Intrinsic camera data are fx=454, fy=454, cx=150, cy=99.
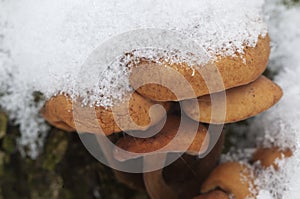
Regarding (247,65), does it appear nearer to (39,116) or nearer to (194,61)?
(194,61)

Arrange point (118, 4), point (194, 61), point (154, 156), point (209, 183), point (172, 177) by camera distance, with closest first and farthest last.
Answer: point (194, 61), point (118, 4), point (154, 156), point (209, 183), point (172, 177)

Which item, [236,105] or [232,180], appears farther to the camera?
[232,180]

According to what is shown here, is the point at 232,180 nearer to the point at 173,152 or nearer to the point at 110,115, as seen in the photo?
the point at 173,152

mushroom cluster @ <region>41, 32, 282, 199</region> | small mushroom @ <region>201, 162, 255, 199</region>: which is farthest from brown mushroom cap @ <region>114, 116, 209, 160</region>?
small mushroom @ <region>201, 162, 255, 199</region>

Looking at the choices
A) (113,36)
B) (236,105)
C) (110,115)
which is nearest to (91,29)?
(113,36)

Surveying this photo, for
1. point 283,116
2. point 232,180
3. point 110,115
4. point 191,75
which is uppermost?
point 191,75

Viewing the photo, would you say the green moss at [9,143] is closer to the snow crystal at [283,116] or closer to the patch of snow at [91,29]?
the patch of snow at [91,29]

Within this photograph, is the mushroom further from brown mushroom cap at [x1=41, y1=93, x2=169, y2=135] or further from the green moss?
the green moss

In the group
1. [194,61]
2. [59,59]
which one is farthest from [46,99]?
[194,61]
